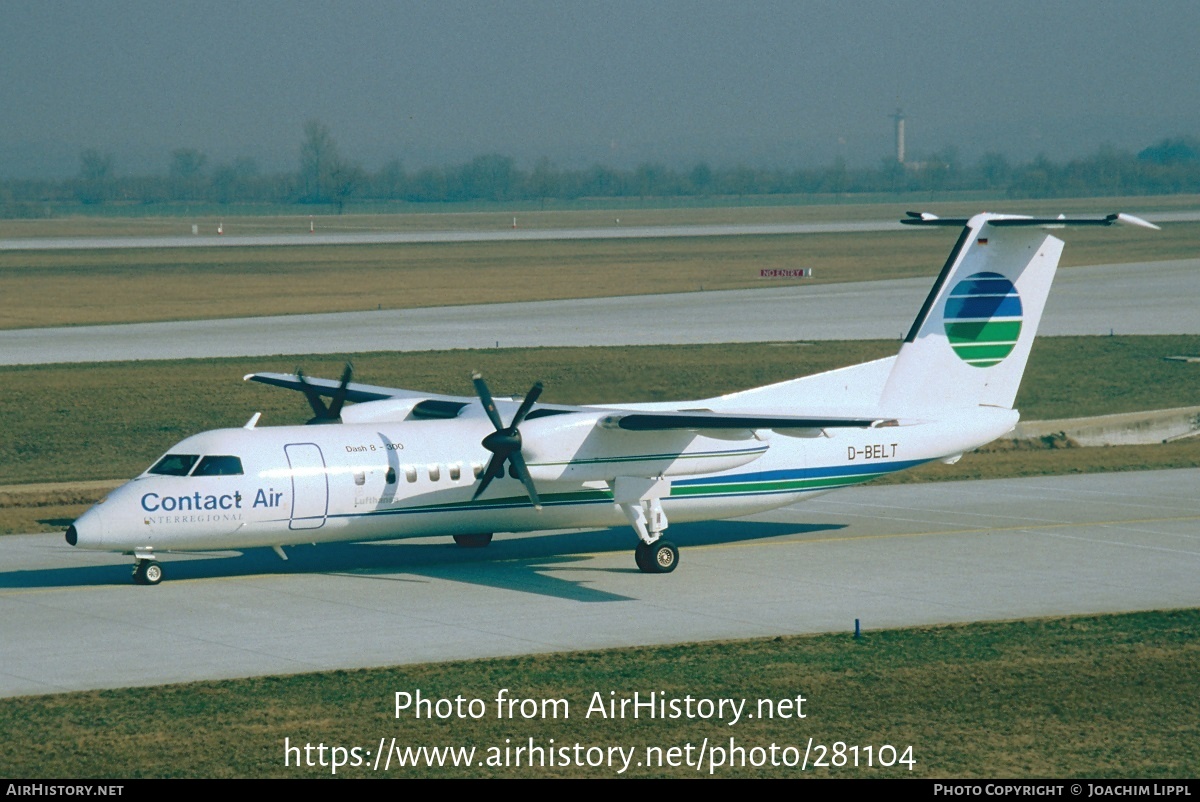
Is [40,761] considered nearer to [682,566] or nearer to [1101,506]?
[682,566]

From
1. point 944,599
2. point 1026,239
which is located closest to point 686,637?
point 944,599

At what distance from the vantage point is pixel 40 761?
16250 mm

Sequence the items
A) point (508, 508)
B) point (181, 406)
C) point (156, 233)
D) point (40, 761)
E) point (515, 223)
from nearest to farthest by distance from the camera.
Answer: point (40, 761) → point (508, 508) → point (181, 406) → point (156, 233) → point (515, 223)

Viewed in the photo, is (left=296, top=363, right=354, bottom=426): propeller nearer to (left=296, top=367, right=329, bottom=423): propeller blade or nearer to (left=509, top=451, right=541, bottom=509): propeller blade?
(left=296, top=367, right=329, bottom=423): propeller blade

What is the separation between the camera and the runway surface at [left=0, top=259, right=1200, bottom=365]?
185ft

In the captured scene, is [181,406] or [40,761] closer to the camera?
[40,761]

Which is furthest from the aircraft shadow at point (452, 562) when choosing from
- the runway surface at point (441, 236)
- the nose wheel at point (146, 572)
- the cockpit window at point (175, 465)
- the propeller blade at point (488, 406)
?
the runway surface at point (441, 236)

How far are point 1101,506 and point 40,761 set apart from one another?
932 inches

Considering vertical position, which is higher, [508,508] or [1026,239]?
[1026,239]

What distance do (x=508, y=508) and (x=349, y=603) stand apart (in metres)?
3.74

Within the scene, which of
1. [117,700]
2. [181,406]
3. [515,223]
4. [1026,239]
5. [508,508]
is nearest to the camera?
[117,700]

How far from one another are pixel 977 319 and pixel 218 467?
594 inches

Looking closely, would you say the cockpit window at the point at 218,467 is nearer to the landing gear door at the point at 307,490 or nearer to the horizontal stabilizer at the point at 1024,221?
the landing gear door at the point at 307,490

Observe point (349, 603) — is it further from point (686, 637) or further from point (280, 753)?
point (280, 753)
